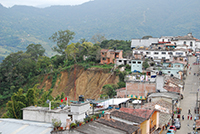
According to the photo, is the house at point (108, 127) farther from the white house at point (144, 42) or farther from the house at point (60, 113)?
the white house at point (144, 42)

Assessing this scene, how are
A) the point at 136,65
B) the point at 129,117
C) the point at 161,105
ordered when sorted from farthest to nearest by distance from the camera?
the point at 136,65 < the point at 161,105 < the point at 129,117

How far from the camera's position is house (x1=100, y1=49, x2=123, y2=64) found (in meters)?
52.3

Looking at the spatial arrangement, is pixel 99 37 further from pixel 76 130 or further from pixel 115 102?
pixel 76 130

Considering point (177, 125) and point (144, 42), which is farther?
point (144, 42)

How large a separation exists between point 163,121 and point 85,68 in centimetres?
3353

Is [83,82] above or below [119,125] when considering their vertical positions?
below

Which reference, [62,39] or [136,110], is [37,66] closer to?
[62,39]

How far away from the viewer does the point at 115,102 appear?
23750mm

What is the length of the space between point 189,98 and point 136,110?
48.6 feet

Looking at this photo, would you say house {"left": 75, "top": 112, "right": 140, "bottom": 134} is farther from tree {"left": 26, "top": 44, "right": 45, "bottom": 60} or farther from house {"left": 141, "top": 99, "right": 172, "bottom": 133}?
tree {"left": 26, "top": 44, "right": 45, "bottom": 60}

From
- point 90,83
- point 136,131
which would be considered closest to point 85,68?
point 90,83

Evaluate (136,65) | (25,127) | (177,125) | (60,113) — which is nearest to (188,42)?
(136,65)

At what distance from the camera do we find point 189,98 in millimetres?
31422

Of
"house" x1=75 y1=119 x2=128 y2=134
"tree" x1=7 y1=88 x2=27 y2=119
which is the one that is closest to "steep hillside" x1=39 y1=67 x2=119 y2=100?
"tree" x1=7 y1=88 x2=27 y2=119
